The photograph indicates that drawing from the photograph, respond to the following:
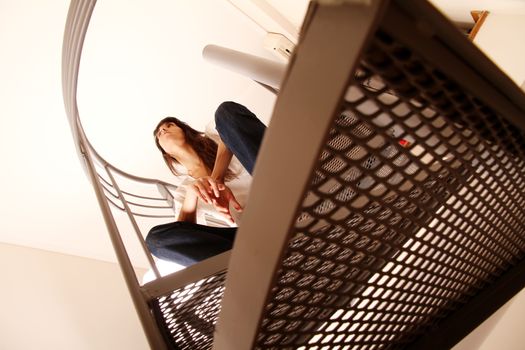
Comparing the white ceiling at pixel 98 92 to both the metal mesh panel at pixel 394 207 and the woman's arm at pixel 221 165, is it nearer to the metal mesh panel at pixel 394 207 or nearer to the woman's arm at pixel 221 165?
the woman's arm at pixel 221 165

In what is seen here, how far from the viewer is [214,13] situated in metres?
1.73

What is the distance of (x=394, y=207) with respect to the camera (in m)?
0.26

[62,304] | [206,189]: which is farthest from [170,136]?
[62,304]

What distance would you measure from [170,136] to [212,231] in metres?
0.74

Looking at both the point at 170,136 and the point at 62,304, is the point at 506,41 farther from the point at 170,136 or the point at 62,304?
the point at 62,304

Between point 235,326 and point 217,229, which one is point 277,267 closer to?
point 235,326

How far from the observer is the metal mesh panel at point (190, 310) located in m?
0.47

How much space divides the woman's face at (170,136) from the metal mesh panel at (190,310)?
3.40 feet

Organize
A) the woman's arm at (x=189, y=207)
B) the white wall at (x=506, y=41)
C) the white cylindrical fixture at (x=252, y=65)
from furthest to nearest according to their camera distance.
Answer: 1. the woman's arm at (x=189, y=207)
2. the white wall at (x=506, y=41)
3. the white cylindrical fixture at (x=252, y=65)

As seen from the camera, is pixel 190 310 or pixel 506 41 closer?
pixel 190 310

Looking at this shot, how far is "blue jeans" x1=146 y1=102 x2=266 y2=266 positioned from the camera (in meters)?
0.81

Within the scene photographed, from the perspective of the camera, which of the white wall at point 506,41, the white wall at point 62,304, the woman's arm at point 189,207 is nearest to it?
the white wall at point 506,41

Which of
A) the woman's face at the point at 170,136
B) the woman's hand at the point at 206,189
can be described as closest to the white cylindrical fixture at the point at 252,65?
the woman's hand at the point at 206,189

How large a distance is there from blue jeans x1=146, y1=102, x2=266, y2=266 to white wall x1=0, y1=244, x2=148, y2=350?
128 cm
